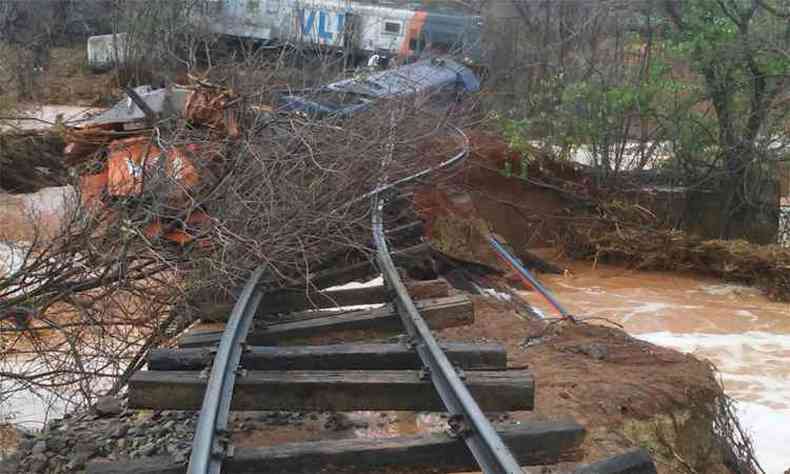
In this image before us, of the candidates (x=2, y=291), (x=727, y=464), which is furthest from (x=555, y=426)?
(x=2, y=291)

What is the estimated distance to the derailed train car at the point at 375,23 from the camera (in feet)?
78.4

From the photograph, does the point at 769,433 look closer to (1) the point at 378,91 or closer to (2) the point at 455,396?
(2) the point at 455,396

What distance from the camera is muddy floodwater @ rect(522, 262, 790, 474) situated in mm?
10539

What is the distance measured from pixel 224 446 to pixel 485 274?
10.1 meters

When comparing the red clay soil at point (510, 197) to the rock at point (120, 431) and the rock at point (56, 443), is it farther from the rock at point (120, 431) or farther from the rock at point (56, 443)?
the rock at point (56, 443)

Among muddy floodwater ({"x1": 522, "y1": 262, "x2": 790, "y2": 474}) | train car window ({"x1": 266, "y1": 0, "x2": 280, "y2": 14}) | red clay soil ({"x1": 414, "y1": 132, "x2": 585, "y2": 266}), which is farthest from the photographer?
train car window ({"x1": 266, "y1": 0, "x2": 280, "y2": 14})

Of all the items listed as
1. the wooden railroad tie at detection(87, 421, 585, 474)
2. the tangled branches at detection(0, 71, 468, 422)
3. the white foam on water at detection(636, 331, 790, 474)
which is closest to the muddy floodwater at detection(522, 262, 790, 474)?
the white foam on water at detection(636, 331, 790, 474)

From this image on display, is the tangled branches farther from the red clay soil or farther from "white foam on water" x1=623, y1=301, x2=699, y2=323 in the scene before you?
the red clay soil

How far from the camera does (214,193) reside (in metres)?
7.80

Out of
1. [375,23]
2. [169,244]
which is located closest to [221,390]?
[169,244]

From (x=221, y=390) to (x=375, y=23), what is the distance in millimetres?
24164

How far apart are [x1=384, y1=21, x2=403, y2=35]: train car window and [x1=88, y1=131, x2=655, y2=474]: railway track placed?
21.7 meters

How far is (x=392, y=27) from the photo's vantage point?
28.6 meters

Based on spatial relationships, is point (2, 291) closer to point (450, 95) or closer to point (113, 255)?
point (113, 255)
